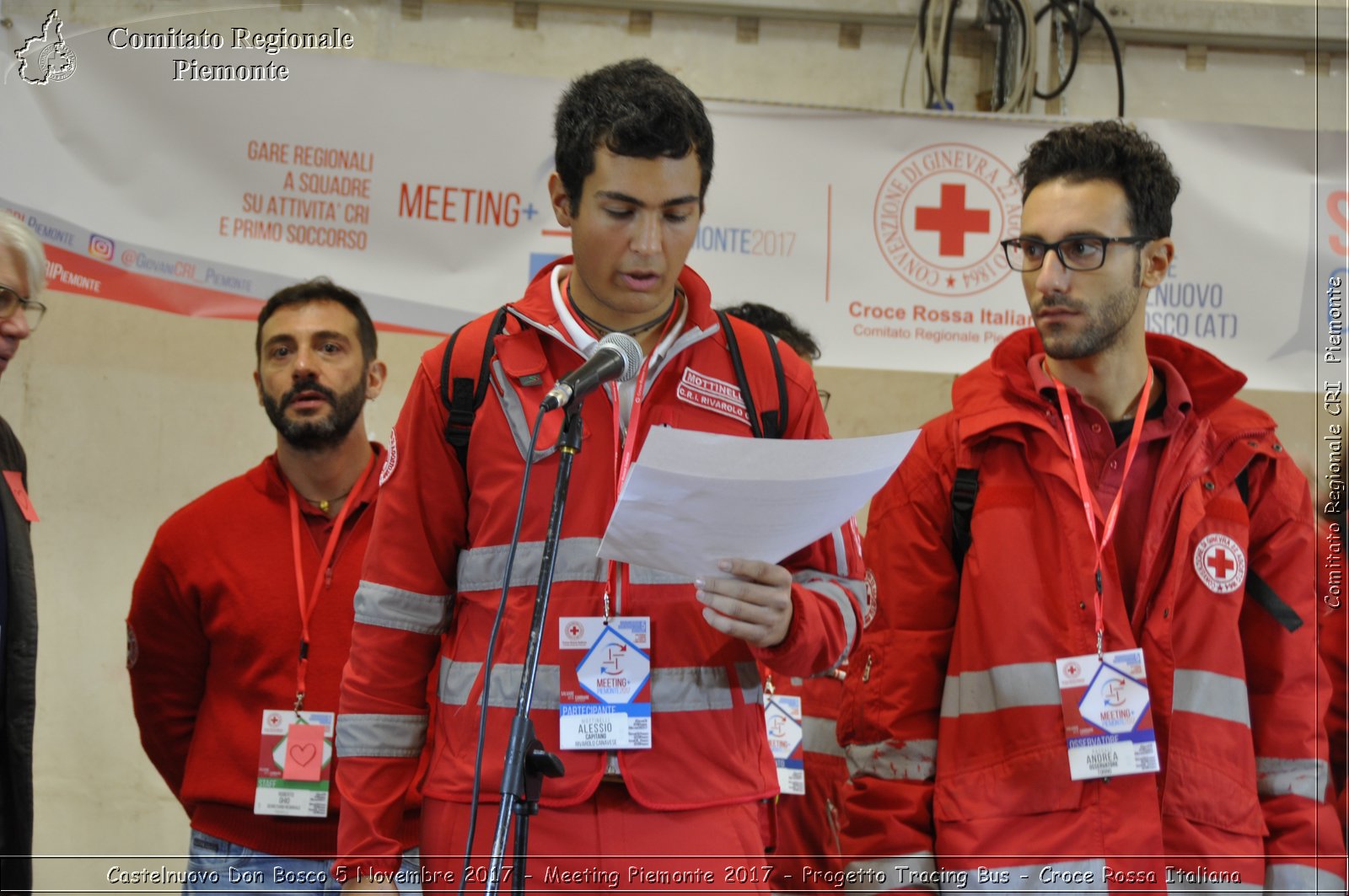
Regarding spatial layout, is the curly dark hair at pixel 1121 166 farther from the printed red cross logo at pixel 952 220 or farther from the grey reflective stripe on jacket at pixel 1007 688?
the printed red cross logo at pixel 952 220

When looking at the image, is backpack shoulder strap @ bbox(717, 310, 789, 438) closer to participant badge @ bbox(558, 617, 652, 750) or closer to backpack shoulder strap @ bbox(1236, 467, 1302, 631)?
participant badge @ bbox(558, 617, 652, 750)

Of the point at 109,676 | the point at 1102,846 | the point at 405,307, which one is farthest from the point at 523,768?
the point at 109,676

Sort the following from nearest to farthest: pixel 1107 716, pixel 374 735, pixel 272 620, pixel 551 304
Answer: pixel 374 735 → pixel 551 304 → pixel 1107 716 → pixel 272 620

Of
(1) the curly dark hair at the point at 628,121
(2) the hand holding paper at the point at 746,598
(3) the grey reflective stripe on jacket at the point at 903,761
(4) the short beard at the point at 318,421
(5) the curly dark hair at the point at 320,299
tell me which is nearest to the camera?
(2) the hand holding paper at the point at 746,598

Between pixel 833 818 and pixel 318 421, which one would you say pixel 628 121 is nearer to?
pixel 318 421

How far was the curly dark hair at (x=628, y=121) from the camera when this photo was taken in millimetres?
1922

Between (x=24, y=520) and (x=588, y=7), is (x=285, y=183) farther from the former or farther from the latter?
(x=24, y=520)

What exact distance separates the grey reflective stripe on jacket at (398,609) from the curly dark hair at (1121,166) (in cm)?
151

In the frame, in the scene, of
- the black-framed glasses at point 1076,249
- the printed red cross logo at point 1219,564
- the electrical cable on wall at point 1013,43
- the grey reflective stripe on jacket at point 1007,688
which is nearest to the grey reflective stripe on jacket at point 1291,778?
the printed red cross logo at point 1219,564

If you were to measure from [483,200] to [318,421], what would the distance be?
42.0 inches

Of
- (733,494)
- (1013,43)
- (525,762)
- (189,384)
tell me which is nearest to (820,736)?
(733,494)

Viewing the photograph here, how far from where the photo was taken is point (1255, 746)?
2420mm

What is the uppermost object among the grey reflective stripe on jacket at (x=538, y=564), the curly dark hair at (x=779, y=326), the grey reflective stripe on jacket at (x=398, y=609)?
the curly dark hair at (x=779, y=326)

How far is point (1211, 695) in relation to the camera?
2.31 meters
